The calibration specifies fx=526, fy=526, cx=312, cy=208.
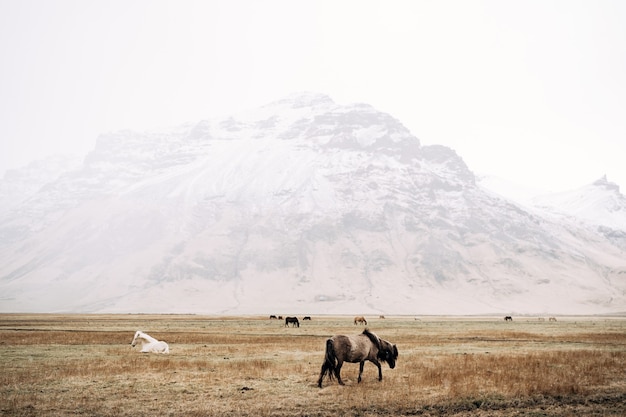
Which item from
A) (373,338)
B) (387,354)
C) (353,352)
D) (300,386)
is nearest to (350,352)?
(353,352)

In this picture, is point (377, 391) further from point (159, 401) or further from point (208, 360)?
point (208, 360)

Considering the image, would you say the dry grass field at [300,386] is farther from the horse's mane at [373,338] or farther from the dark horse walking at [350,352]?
the horse's mane at [373,338]

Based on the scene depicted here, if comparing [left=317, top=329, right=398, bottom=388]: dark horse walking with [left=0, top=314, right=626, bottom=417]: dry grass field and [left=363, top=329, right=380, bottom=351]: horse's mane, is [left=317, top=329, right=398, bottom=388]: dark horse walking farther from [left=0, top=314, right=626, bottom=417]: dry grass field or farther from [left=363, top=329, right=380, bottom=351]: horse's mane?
[left=0, top=314, right=626, bottom=417]: dry grass field

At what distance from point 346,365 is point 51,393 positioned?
14.2m

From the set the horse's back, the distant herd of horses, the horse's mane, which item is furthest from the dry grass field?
the horse's mane

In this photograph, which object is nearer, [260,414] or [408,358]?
[260,414]

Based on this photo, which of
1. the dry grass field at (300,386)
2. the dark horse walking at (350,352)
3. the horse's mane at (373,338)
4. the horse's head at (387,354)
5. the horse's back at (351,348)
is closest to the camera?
the dry grass field at (300,386)

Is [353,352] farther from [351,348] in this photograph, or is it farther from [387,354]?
[387,354]

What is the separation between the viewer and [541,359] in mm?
29359

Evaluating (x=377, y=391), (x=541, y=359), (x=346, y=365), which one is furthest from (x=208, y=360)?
(x=541, y=359)

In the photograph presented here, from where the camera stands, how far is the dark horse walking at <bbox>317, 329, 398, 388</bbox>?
69.3 ft

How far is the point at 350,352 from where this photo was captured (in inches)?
840

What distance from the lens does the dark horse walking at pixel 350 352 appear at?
21.1 m

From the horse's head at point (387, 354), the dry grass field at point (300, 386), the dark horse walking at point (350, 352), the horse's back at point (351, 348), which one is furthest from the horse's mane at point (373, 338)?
the dry grass field at point (300, 386)
